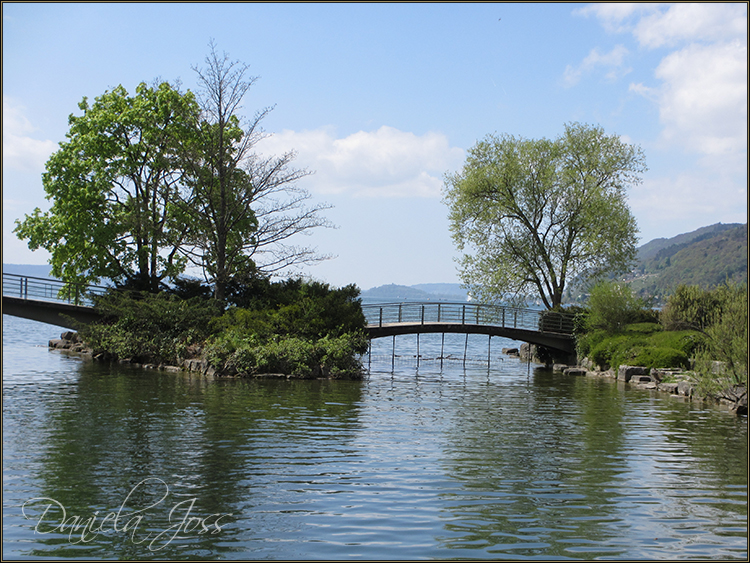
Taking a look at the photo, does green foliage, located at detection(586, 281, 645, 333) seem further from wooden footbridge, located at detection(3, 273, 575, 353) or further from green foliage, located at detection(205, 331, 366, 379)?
green foliage, located at detection(205, 331, 366, 379)

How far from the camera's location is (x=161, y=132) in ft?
112

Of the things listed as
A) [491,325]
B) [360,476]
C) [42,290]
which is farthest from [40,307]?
[360,476]

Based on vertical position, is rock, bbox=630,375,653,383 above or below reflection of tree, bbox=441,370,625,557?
above

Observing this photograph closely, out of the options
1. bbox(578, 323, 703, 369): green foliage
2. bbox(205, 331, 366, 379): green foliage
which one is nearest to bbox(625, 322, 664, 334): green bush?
bbox(578, 323, 703, 369): green foliage

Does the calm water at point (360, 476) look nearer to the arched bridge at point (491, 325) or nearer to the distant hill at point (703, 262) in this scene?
the arched bridge at point (491, 325)

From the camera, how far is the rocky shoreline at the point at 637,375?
2011 centimetres

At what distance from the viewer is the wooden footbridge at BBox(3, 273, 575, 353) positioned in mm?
31859

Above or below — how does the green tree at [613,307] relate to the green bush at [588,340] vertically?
above

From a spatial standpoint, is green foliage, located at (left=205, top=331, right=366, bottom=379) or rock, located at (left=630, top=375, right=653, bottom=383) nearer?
green foliage, located at (left=205, top=331, right=366, bottom=379)

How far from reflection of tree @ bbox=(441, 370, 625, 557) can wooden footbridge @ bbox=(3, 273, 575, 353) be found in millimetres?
11802

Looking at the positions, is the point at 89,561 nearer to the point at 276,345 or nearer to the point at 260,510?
the point at 260,510

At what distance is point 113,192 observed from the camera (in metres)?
34.9

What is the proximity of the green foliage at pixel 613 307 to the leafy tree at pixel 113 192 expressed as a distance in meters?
20.4

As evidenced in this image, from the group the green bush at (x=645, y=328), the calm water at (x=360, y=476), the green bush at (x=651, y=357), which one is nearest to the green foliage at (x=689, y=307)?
the green bush at (x=645, y=328)
